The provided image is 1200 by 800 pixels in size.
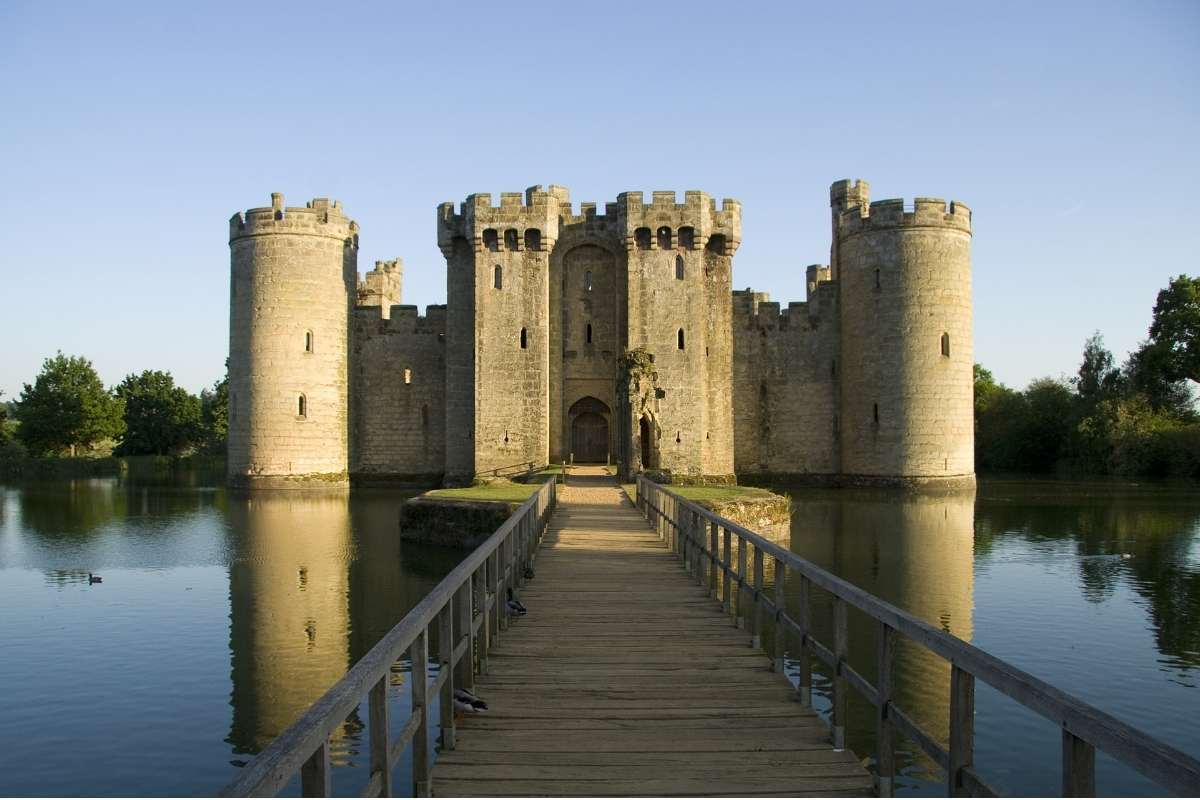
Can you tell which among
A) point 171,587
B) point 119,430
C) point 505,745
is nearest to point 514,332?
point 171,587

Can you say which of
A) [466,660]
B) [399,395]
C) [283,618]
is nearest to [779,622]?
[466,660]

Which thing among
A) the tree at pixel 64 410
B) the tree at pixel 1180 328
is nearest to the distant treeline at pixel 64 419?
the tree at pixel 64 410

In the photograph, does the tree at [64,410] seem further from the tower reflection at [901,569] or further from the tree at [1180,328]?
the tree at [1180,328]

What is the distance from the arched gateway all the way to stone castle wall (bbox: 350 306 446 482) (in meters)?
5.46

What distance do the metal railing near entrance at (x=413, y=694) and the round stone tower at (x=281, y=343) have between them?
28438mm

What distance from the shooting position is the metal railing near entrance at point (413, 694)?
3.06 m

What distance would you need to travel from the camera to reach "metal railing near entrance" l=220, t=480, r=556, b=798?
120 inches

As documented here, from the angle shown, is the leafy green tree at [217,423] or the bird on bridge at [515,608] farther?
the leafy green tree at [217,423]

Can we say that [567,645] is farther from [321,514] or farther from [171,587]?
[321,514]

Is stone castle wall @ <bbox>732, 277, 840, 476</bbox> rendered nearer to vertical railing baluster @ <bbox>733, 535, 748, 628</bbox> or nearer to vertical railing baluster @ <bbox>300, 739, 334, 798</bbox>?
vertical railing baluster @ <bbox>733, 535, 748, 628</bbox>

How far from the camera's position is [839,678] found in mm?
5855

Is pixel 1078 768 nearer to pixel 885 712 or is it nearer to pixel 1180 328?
pixel 885 712

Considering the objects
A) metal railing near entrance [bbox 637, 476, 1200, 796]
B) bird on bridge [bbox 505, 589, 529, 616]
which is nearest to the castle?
bird on bridge [bbox 505, 589, 529, 616]

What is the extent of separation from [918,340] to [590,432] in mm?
12326
